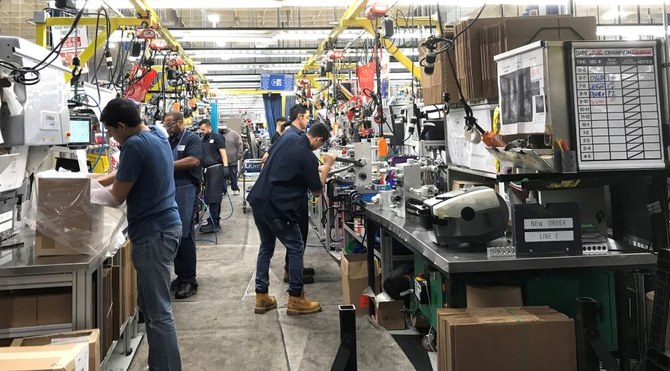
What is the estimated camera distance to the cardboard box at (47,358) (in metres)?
1.55

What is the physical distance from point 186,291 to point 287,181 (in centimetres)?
133

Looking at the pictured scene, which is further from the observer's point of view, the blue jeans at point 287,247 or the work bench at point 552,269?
the blue jeans at point 287,247

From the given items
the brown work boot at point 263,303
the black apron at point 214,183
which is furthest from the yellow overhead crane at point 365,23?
the brown work boot at point 263,303

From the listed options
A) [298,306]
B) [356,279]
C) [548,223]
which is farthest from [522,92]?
[298,306]

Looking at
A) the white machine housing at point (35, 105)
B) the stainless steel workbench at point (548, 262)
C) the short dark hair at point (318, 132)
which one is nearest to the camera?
the stainless steel workbench at point (548, 262)

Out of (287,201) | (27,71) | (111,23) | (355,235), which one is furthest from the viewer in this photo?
(111,23)

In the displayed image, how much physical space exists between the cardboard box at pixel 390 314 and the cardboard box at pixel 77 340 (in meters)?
1.71

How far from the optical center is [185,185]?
388cm

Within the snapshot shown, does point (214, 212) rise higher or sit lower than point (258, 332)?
higher

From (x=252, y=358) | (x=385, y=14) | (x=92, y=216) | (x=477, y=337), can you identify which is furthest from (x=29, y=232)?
(x=385, y=14)

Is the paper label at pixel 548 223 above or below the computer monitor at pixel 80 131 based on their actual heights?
below

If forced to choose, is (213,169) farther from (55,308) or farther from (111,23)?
(55,308)

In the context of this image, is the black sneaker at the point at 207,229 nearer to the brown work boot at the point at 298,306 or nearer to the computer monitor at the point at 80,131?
the brown work boot at the point at 298,306

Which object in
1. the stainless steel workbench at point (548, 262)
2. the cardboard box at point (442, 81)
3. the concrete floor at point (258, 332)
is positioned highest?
the cardboard box at point (442, 81)
